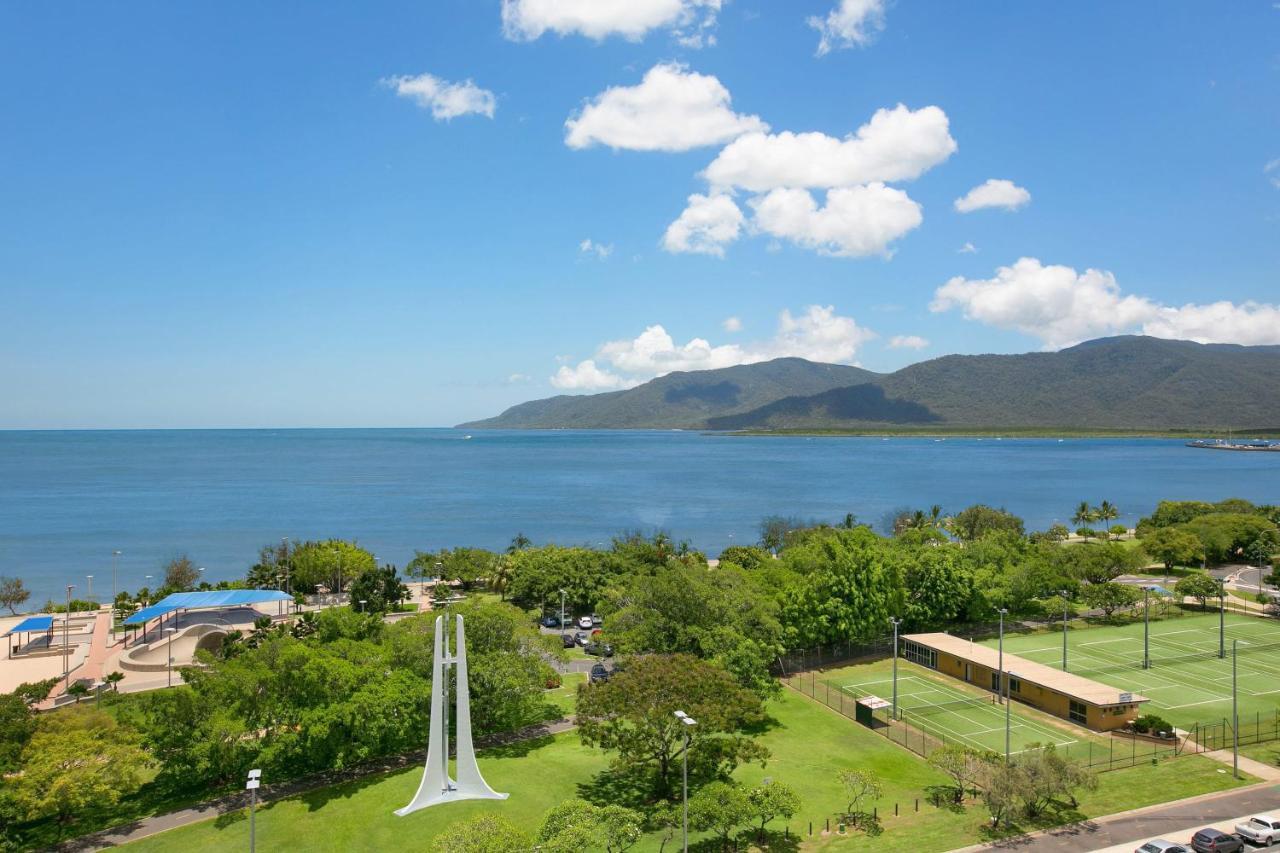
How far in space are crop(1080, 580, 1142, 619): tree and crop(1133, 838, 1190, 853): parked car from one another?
38.3 metres

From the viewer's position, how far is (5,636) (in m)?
59.3

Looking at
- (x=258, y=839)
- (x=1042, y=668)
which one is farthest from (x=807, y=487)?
(x=258, y=839)

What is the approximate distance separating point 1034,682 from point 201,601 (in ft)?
179

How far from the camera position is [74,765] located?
27.2 metres

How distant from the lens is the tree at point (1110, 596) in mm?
57312

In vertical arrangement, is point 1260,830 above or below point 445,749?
below

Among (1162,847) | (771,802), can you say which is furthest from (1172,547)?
(771,802)

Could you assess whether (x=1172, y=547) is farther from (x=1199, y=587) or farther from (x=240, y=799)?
(x=240, y=799)

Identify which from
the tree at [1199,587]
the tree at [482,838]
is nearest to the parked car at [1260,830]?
the tree at [482,838]

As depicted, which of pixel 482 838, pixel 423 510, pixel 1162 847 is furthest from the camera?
pixel 423 510

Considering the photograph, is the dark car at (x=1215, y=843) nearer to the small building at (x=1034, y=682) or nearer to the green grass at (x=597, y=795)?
the green grass at (x=597, y=795)

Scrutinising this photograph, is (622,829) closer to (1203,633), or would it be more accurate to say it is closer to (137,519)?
(1203,633)

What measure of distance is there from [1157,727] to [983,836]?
14748 millimetres

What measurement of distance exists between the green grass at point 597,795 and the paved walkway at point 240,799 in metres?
0.73
